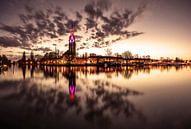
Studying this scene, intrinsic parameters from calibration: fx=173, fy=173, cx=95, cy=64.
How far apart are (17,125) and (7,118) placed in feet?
5.18

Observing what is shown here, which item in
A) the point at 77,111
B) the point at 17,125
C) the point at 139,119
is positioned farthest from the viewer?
the point at 77,111

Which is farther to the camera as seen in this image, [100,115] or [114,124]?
[100,115]

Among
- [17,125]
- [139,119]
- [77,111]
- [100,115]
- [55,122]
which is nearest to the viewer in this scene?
[17,125]

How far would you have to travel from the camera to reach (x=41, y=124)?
9.33 meters

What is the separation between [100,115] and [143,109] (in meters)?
3.51

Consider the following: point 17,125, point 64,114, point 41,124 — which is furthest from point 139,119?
point 17,125

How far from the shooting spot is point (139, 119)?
34.0 feet

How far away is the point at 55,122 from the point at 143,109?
6434 mm

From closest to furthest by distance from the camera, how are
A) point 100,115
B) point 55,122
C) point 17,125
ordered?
point 17,125 → point 55,122 → point 100,115

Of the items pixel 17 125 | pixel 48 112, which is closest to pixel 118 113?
pixel 48 112

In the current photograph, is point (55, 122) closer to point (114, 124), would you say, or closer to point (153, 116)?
point (114, 124)

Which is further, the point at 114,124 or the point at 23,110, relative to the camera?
the point at 23,110

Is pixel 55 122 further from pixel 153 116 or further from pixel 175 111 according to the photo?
pixel 175 111

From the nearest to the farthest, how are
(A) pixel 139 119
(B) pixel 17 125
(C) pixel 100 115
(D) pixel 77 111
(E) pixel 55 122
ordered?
1. (B) pixel 17 125
2. (E) pixel 55 122
3. (A) pixel 139 119
4. (C) pixel 100 115
5. (D) pixel 77 111
